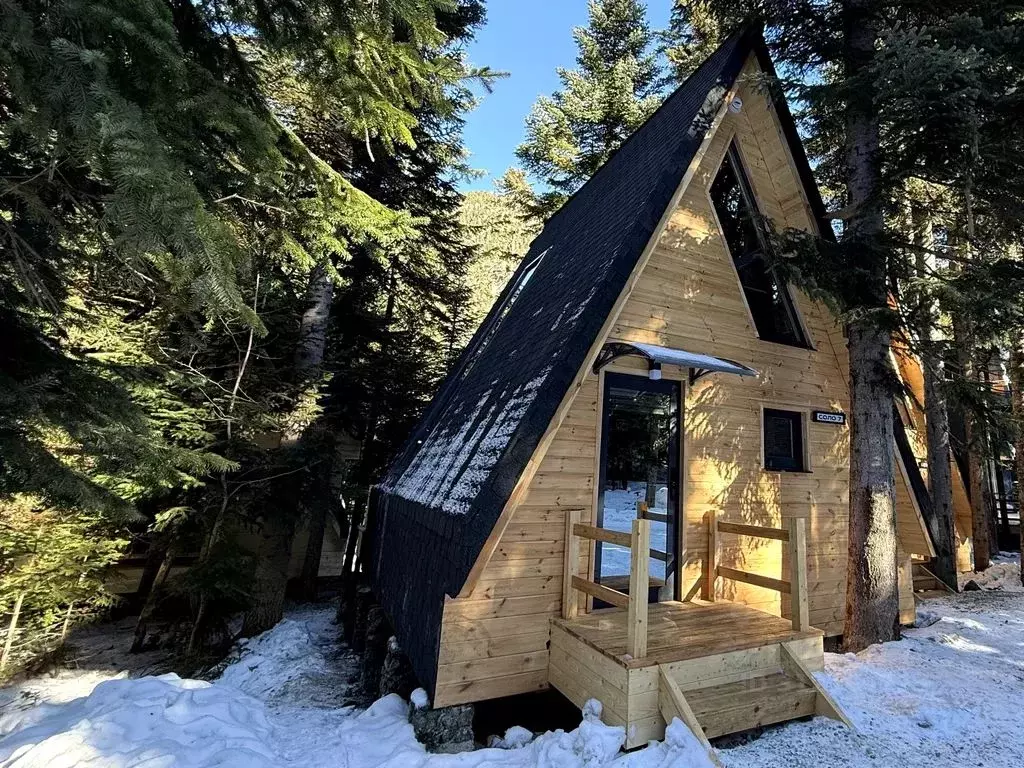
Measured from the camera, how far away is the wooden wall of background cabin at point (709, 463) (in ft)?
13.5

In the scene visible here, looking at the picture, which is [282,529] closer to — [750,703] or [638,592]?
[638,592]

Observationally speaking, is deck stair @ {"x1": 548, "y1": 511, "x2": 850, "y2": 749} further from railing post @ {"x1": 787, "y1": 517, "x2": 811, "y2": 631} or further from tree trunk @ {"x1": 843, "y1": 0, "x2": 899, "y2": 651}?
tree trunk @ {"x1": 843, "y1": 0, "x2": 899, "y2": 651}

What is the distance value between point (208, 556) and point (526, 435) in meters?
6.43

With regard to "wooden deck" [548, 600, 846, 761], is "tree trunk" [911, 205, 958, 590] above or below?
above

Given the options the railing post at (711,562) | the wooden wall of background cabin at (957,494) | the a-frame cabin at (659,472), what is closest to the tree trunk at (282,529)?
the a-frame cabin at (659,472)

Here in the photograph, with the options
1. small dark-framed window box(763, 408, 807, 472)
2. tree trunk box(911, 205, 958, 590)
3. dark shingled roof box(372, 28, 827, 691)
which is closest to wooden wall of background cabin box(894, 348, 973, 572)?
tree trunk box(911, 205, 958, 590)

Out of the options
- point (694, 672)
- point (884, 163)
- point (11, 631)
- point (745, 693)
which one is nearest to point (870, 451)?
point (745, 693)

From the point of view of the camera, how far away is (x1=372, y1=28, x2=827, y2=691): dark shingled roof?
3676 mm

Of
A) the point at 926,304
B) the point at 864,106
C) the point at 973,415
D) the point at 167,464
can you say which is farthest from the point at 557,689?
the point at 864,106

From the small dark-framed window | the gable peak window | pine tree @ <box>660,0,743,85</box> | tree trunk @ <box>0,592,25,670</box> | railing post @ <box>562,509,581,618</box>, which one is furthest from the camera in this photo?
pine tree @ <box>660,0,743,85</box>

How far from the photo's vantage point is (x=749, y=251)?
6.38 meters

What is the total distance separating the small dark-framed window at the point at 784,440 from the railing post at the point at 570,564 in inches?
115

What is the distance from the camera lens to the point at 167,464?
390 cm

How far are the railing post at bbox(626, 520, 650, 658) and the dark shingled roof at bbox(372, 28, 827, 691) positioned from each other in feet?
3.32
